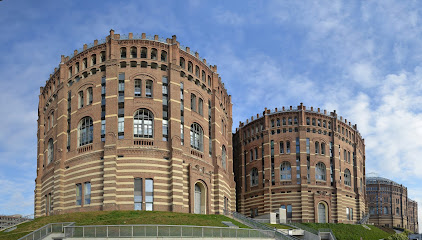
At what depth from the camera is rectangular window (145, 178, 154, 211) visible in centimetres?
6019

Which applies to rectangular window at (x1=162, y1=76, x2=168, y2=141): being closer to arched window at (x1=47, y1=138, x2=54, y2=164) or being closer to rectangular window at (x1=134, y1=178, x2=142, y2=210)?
rectangular window at (x1=134, y1=178, x2=142, y2=210)

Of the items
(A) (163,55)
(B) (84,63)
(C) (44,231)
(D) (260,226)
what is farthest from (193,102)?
(C) (44,231)

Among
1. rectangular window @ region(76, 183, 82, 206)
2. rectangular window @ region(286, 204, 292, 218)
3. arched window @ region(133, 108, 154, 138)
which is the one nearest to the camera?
rectangular window @ region(76, 183, 82, 206)

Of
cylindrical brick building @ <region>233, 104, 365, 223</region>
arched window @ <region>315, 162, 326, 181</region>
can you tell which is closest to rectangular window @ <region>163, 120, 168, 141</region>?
cylindrical brick building @ <region>233, 104, 365, 223</region>

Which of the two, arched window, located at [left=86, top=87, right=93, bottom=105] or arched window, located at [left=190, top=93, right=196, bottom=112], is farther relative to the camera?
arched window, located at [left=190, top=93, right=196, bottom=112]

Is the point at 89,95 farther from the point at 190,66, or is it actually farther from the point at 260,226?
the point at 260,226

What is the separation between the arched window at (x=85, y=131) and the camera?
64.4m

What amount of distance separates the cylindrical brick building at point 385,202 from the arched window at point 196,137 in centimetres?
9806

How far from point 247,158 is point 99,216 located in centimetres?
5180

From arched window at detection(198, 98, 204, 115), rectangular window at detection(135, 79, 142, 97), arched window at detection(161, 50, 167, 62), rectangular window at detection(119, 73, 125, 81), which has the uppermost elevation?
arched window at detection(161, 50, 167, 62)

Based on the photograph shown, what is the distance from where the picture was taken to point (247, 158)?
102 m

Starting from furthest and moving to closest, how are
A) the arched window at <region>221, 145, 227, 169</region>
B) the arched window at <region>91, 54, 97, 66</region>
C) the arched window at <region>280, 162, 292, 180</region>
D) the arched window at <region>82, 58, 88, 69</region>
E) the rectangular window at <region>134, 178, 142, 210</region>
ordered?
the arched window at <region>280, 162, 292, 180</region> → the arched window at <region>221, 145, 227, 169</region> → the arched window at <region>82, 58, 88, 69</region> → the arched window at <region>91, 54, 97, 66</region> → the rectangular window at <region>134, 178, 142, 210</region>

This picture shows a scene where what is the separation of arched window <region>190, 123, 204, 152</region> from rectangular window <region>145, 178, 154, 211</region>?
9.15 meters

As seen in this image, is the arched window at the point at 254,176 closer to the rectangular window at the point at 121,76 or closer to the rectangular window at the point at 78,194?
the rectangular window at the point at 121,76
